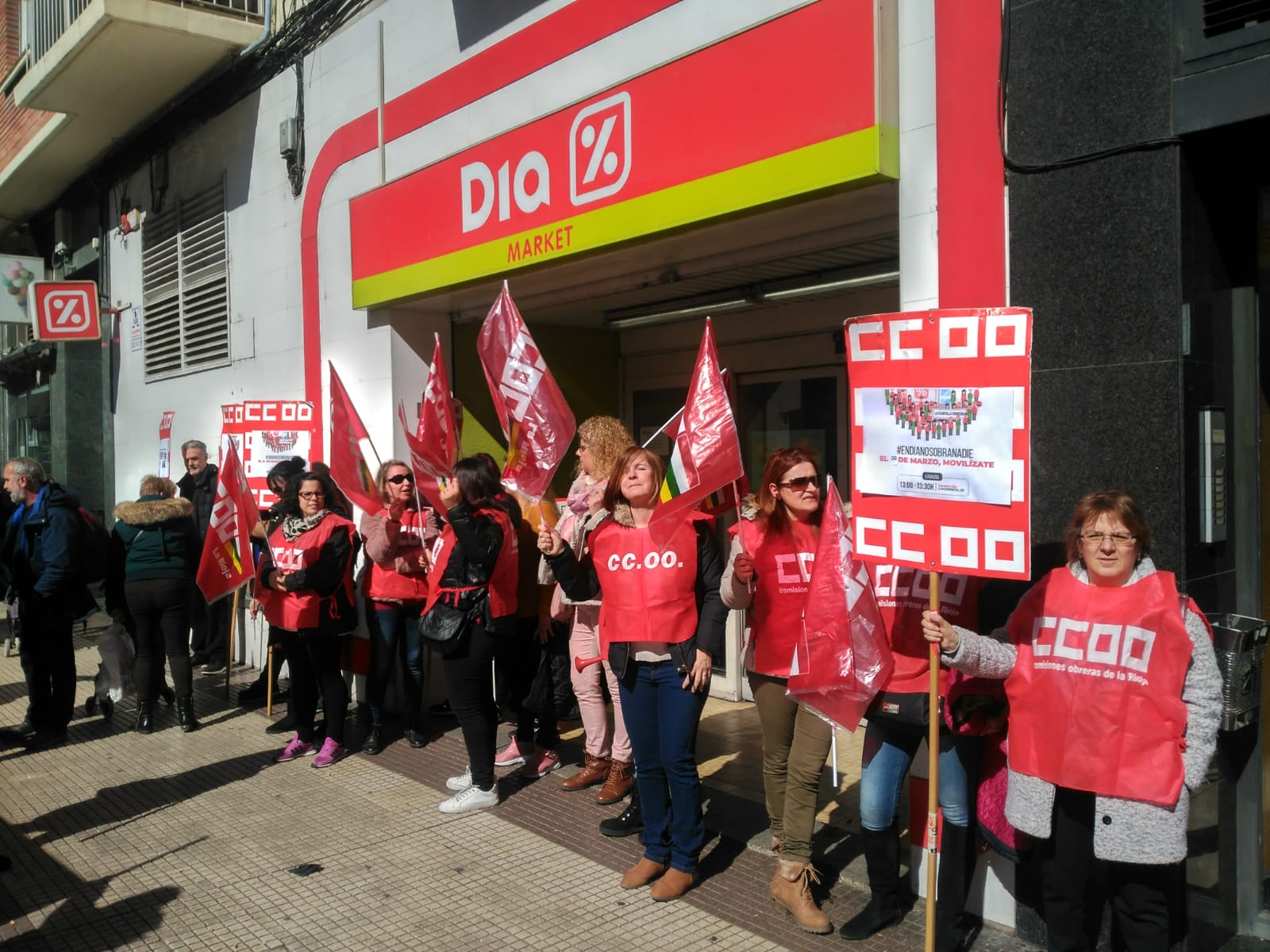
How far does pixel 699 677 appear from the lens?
4156 millimetres

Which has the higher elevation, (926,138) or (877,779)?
(926,138)

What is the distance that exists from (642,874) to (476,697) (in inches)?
54.0

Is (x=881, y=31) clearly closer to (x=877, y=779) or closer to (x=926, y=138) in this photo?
(x=926, y=138)

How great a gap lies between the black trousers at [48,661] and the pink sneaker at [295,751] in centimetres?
168

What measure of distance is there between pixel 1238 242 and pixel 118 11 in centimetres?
853

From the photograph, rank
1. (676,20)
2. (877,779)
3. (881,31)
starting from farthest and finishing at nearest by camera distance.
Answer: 1. (676,20)
2. (881,31)
3. (877,779)

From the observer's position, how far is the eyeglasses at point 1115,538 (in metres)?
3.08

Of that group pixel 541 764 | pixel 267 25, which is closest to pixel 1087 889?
pixel 541 764

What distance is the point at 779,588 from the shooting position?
159 inches

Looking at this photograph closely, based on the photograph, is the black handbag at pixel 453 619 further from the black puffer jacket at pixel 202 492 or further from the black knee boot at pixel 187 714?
the black puffer jacket at pixel 202 492

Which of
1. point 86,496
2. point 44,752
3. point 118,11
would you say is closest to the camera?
point 44,752

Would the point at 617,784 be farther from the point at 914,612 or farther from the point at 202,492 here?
the point at 202,492

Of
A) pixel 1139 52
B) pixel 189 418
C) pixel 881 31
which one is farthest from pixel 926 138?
pixel 189 418

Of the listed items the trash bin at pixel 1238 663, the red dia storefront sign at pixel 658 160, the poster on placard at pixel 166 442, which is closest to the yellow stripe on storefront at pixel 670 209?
the red dia storefront sign at pixel 658 160
